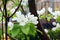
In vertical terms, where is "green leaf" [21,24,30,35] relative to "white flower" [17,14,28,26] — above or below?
below

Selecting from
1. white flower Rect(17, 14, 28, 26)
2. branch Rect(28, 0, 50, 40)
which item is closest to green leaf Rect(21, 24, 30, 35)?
white flower Rect(17, 14, 28, 26)

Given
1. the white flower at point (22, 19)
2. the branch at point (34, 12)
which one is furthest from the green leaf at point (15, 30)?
the branch at point (34, 12)

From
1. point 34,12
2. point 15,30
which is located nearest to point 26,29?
point 15,30

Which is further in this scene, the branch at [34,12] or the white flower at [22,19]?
the branch at [34,12]

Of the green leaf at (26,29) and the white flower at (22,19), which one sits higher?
the white flower at (22,19)

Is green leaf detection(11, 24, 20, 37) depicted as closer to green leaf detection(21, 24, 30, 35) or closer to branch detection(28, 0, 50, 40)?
green leaf detection(21, 24, 30, 35)

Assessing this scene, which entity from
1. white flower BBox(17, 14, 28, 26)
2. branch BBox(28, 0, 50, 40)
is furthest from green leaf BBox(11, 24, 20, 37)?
branch BBox(28, 0, 50, 40)

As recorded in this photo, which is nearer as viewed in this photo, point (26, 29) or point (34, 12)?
point (26, 29)

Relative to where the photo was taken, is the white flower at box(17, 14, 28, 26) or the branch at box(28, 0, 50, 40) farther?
the branch at box(28, 0, 50, 40)

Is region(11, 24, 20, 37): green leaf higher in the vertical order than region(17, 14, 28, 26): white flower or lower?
lower

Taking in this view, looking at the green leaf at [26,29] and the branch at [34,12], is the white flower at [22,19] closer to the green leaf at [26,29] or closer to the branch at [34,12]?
the green leaf at [26,29]

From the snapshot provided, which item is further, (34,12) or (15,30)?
(34,12)

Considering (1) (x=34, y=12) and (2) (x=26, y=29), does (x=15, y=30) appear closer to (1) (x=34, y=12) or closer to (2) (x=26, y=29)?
(2) (x=26, y=29)
